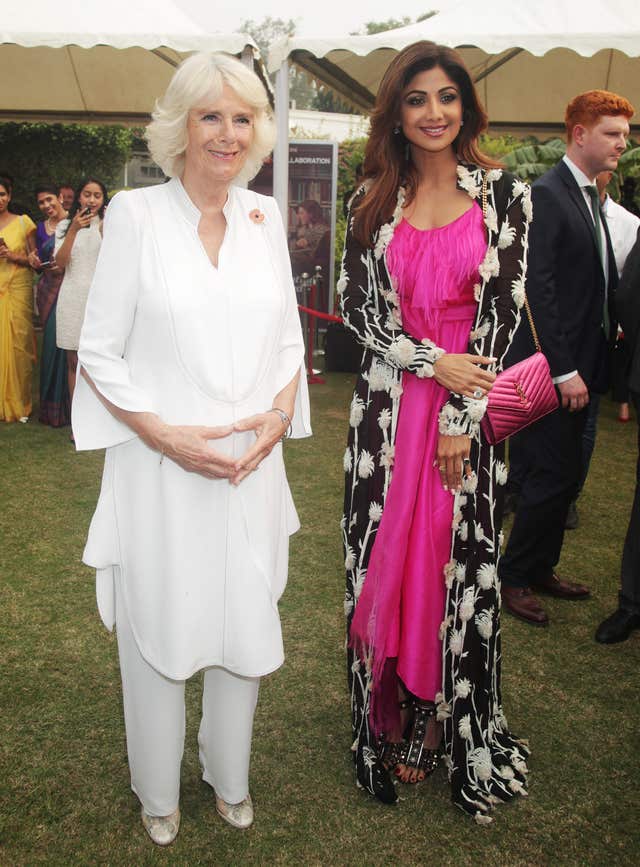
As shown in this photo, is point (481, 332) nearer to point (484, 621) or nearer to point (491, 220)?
point (491, 220)

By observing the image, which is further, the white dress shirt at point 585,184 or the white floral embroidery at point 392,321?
the white dress shirt at point 585,184

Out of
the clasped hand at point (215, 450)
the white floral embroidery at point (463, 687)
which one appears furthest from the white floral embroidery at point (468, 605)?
the clasped hand at point (215, 450)

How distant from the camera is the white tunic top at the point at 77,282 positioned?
648 cm

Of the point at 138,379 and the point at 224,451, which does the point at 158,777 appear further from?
the point at 138,379

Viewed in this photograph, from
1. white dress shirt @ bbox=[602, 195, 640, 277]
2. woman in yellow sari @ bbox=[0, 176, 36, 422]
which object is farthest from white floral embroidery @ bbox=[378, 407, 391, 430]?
woman in yellow sari @ bbox=[0, 176, 36, 422]

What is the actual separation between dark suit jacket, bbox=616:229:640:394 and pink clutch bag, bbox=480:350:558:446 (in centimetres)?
106

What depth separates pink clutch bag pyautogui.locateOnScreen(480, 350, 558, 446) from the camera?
238 centimetres

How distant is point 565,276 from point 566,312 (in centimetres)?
16

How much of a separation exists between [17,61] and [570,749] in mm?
8974

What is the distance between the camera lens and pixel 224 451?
213 cm

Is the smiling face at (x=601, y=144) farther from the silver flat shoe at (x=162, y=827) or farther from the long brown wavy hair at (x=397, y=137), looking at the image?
the silver flat shoe at (x=162, y=827)

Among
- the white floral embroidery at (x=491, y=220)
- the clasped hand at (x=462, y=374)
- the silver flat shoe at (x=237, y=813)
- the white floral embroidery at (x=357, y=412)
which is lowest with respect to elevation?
the silver flat shoe at (x=237, y=813)

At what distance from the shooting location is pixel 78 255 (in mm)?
6500

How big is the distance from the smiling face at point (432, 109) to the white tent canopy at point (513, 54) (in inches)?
170
